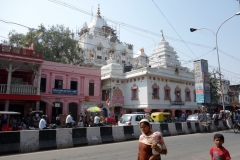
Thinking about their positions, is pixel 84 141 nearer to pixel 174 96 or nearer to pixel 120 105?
pixel 120 105

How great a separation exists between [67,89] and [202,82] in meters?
15.1

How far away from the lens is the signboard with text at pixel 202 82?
1853 centimetres

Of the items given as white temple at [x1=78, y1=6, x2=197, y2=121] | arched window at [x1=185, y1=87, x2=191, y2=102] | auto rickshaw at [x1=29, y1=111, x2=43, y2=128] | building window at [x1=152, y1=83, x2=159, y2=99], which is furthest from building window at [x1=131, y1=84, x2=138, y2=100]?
auto rickshaw at [x1=29, y1=111, x2=43, y2=128]

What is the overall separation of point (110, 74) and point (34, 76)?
11.6 metres

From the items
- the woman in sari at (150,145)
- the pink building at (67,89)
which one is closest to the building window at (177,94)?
the pink building at (67,89)

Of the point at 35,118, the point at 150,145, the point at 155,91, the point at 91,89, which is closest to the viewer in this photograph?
the point at 150,145

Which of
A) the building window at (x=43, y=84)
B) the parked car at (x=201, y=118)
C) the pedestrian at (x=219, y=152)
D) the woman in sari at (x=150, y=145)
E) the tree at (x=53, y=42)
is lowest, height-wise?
the parked car at (x=201, y=118)

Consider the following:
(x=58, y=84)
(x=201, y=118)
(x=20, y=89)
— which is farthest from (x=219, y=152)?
(x=58, y=84)

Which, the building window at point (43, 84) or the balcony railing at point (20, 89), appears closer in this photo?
the balcony railing at point (20, 89)

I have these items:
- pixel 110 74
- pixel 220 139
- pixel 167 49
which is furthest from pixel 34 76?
pixel 167 49

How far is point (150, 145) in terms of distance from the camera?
317 centimetres

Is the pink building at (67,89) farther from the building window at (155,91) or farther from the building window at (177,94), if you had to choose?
the building window at (177,94)

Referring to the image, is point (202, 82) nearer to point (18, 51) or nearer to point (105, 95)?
point (105, 95)

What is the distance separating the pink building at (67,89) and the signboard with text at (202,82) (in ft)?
43.2
